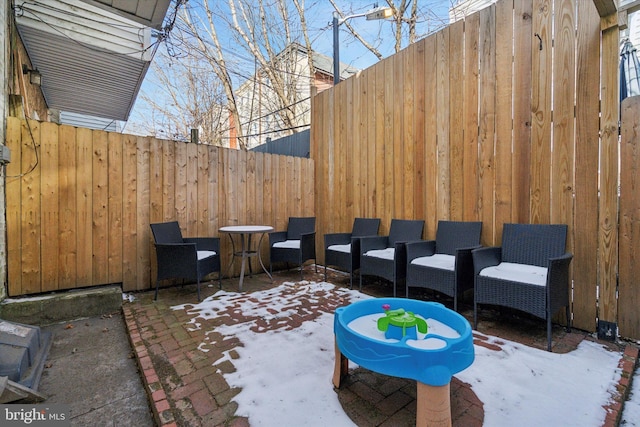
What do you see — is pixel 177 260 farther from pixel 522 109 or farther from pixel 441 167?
pixel 522 109

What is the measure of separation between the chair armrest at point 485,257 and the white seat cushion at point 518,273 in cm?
4

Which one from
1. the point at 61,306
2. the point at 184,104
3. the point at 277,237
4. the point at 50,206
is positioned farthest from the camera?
the point at 184,104

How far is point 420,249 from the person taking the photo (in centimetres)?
330

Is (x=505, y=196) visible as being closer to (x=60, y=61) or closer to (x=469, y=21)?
(x=469, y=21)

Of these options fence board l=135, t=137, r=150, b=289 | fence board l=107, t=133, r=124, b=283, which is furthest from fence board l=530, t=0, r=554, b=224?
fence board l=107, t=133, r=124, b=283

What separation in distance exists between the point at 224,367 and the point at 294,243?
264 centimetres

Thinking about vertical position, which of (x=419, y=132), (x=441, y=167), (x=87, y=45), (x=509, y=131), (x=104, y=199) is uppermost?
(x=87, y=45)

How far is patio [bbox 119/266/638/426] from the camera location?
1.52 metres

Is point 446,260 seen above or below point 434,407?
above

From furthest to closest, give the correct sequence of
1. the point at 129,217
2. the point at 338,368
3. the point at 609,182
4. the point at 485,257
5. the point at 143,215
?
the point at 143,215 < the point at 129,217 < the point at 485,257 < the point at 609,182 < the point at 338,368

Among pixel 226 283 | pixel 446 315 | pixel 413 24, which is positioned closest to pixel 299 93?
pixel 413 24

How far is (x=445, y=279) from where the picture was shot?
2.85 meters

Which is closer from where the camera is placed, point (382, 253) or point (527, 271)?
point (527, 271)

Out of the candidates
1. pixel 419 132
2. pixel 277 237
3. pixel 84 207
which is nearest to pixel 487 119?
pixel 419 132
